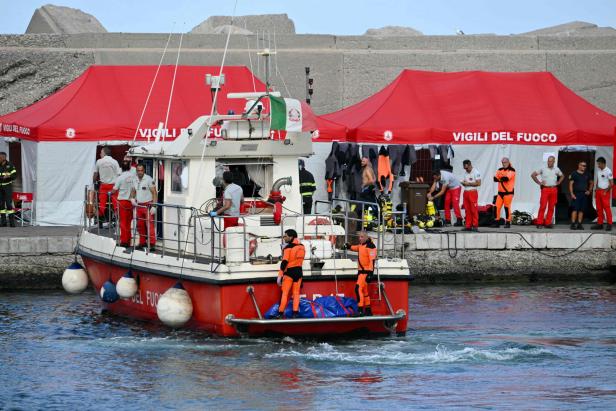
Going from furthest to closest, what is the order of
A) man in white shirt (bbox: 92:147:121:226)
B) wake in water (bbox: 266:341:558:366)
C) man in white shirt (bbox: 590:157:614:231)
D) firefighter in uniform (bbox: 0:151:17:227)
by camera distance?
man in white shirt (bbox: 590:157:614:231), firefighter in uniform (bbox: 0:151:17:227), man in white shirt (bbox: 92:147:121:226), wake in water (bbox: 266:341:558:366)

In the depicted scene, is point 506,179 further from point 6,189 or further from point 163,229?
point 163,229

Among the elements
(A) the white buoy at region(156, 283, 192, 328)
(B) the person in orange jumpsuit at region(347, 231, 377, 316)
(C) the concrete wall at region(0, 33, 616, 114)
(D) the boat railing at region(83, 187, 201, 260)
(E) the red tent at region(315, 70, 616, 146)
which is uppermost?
(C) the concrete wall at region(0, 33, 616, 114)

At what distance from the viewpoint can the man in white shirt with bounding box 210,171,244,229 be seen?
1731 cm

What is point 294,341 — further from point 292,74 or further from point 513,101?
point 292,74

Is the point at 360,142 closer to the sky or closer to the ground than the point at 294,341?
closer to the sky

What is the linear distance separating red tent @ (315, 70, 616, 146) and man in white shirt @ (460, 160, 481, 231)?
6.21ft

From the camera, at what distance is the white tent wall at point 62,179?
25.9 meters

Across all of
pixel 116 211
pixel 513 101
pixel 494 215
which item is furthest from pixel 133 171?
pixel 513 101

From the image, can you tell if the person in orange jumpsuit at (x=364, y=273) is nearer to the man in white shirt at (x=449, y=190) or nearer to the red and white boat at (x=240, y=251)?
the red and white boat at (x=240, y=251)

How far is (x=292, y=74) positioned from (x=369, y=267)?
14.5 metres

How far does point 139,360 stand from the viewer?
1641 centimetres

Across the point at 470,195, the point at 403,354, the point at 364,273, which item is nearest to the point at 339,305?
the point at 364,273

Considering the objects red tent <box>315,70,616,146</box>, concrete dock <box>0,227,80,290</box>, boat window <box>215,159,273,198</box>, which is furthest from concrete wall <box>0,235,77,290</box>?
red tent <box>315,70,616,146</box>

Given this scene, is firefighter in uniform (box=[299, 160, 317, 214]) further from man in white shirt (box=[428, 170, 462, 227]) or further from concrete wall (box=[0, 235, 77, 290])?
concrete wall (box=[0, 235, 77, 290])
